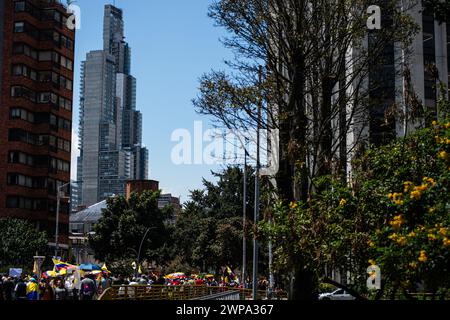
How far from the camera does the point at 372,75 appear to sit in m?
22.6

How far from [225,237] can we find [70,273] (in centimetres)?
3019

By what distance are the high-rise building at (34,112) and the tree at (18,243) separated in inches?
354

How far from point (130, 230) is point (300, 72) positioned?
66.4 m

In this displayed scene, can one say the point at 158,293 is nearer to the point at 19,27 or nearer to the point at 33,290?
the point at 33,290

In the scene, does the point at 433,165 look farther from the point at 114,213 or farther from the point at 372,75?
the point at 114,213

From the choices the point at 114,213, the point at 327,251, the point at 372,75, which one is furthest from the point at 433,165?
the point at 114,213

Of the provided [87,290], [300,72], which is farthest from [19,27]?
[300,72]

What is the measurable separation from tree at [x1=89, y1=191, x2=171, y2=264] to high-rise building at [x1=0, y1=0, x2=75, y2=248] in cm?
680

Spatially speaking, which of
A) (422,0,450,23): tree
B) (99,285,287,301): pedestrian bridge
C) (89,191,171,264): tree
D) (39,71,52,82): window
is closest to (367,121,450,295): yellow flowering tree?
(422,0,450,23): tree

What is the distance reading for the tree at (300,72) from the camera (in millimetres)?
19359

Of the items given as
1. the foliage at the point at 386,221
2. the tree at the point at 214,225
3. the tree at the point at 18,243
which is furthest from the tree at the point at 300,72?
the tree at the point at 18,243

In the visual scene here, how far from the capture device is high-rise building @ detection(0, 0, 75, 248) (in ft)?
284

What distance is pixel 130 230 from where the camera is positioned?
83938 millimetres

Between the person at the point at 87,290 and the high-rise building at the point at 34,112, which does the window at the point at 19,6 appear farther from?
the person at the point at 87,290
